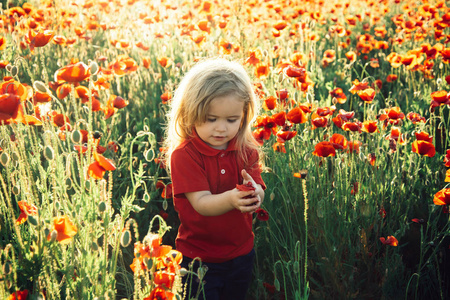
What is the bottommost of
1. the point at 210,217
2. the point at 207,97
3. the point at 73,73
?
the point at 210,217

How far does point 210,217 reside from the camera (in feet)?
5.99

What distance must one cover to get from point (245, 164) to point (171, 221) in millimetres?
889

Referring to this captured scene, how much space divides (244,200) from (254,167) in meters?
0.40

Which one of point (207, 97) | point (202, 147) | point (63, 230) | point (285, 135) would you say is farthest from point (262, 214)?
point (63, 230)

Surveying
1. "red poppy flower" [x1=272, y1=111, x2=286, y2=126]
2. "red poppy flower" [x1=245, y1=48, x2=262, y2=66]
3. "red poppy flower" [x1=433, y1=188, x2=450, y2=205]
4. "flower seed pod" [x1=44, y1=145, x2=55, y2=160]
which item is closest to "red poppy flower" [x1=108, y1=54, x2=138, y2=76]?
"red poppy flower" [x1=245, y1=48, x2=262, y2=66]

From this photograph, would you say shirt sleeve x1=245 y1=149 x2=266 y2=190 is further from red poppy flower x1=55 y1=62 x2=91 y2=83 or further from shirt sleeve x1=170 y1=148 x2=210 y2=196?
red poppy flower x1=55 y1=62 x2=91 y2=83

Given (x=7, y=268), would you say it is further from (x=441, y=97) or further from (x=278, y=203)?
(x=441, y=97)

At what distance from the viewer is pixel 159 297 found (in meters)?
1.21

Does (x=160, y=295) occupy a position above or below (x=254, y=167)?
below

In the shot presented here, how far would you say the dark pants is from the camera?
1860mm

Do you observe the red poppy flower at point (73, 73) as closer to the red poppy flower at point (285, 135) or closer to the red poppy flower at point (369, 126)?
the red poppy flower at point (285, 135)

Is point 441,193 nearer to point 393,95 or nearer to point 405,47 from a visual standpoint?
point 393,95

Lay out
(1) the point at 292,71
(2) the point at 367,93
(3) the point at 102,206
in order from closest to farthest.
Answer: (3) the point at 102,206
(1) the point at 292,71
(2) the point at 367,93

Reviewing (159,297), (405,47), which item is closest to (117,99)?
(159,297)
